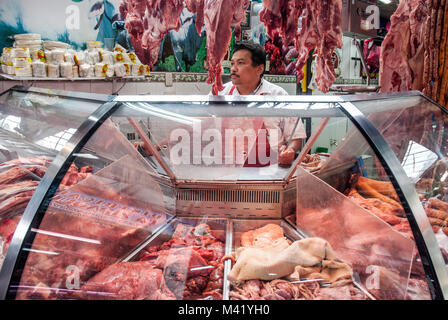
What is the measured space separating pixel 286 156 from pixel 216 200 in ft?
1.92

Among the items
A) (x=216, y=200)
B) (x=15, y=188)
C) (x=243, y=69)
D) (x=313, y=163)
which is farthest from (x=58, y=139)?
(x=243, y=69)

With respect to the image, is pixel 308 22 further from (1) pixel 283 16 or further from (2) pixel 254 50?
(2) pixel 254 50

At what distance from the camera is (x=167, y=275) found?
1386mm

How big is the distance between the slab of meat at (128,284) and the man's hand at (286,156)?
111 cm

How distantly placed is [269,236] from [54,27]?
153 inches

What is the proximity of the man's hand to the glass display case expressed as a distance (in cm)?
1

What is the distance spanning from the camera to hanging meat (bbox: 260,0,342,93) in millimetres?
2027

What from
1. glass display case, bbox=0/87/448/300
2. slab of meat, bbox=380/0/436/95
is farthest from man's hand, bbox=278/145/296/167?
slab of meat, bbox=380/0/436/95

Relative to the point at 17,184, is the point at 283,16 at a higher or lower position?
higher

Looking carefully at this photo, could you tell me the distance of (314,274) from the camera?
1.35m

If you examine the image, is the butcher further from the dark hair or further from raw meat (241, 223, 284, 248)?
raw meat (241, 223, 284, 248)

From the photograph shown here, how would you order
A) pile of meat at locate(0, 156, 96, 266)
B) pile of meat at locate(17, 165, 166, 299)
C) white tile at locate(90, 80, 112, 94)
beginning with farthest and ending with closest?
white tile at locate(90, 80, 112, 94)
pile of meat at locate(0, 156, 96, 266)
pile of meat at locate(17, 165, 166, 299)
